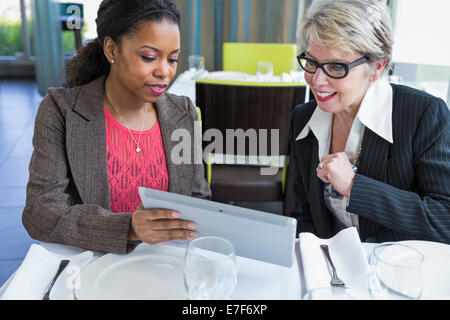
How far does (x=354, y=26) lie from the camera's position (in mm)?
1237

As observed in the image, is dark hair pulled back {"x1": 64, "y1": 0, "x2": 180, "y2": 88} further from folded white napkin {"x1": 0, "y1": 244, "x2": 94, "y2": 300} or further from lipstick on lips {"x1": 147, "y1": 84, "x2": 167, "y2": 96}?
folded white napkin {"x1": 0, "y1": 244, "x2": 94, "y2": 300}

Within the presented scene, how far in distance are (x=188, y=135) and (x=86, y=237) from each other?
0.57 metres

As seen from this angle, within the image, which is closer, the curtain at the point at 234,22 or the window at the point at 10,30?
the curtain at the point at 234,22

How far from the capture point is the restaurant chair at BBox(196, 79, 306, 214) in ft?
6.95

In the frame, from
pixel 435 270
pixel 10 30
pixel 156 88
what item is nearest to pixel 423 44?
pixel 156 88

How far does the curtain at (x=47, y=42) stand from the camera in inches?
240

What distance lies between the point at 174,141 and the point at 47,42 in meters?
5.56

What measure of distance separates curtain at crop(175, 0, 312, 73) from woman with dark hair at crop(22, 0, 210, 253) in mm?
3700

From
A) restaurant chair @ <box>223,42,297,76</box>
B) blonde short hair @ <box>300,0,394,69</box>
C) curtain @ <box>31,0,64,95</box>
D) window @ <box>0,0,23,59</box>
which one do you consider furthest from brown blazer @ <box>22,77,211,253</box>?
window @ <box>0,0,23,59</box>

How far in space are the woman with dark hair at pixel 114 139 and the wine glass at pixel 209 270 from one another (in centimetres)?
18

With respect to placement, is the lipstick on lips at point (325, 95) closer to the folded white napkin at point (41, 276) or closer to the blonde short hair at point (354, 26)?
the blonde short hair at point (354, 26)

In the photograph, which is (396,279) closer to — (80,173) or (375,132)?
(375,132)

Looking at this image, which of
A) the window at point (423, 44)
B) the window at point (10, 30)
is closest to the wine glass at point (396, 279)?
the window at point (423, 44)
